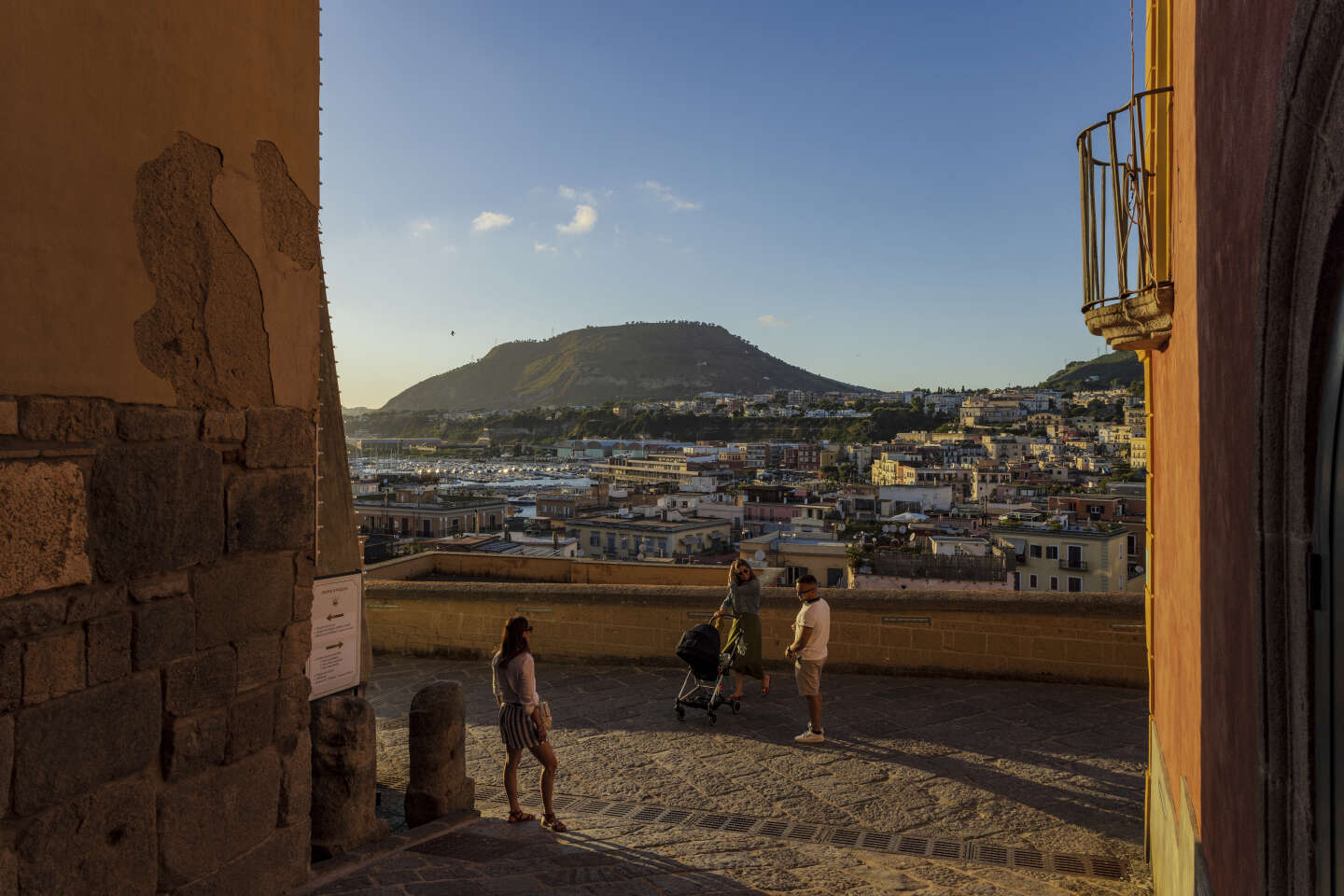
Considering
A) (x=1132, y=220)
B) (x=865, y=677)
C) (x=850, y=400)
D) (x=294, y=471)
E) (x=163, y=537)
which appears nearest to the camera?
(x=163, y=537)

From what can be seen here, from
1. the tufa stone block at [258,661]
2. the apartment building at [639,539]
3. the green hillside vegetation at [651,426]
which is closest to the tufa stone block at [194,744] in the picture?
the tufa stone block at [258,661]

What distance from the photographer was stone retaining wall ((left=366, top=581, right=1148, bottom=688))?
7.07 metres

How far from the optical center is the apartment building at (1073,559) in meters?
29.0

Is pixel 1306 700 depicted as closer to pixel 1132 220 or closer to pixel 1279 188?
pixel 1279 188

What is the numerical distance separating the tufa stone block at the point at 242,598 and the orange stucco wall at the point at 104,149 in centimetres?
63

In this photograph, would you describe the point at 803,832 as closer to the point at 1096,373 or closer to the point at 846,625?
the point at 846,625

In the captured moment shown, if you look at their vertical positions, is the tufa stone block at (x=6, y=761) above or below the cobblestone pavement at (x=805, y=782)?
above

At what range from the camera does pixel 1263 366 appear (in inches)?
65.7

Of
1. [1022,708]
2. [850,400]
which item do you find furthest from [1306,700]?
[850,400]

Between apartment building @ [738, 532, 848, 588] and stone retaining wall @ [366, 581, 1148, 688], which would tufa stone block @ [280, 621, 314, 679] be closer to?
stone retaining wall @ [366, 581, 1148, 688]

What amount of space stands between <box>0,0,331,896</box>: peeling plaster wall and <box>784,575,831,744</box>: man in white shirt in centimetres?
329

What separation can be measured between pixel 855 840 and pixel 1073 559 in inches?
1105

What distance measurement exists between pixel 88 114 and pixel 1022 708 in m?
6.50

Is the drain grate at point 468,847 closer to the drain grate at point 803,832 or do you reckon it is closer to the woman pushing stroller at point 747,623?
the drain grate at point 803,832
